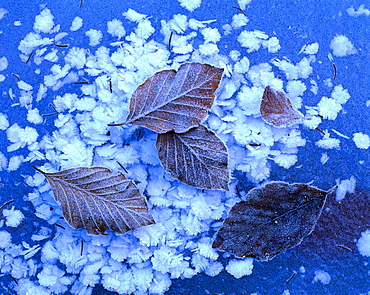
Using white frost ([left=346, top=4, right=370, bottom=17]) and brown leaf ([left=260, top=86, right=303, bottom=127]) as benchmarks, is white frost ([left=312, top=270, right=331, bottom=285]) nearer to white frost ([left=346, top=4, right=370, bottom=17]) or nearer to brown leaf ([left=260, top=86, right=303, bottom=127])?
brown leaf ([left=260, top=86, right=303, bottom=127])

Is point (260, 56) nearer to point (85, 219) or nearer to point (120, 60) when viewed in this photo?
point (120, 60)

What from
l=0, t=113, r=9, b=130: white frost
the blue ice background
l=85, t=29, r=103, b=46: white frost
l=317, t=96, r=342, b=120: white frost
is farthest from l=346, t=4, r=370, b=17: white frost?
l=0, t=113, r=9, b=130: white frost

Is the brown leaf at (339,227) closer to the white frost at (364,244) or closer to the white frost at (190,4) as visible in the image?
the white frost at (364,244)

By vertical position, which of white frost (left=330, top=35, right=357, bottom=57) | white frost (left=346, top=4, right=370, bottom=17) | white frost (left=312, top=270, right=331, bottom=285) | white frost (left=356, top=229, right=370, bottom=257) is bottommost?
white frost (left=312, top=270, right=331, bottom=285)

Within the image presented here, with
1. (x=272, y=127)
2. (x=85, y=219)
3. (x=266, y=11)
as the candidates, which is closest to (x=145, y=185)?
(x=85, y=219)

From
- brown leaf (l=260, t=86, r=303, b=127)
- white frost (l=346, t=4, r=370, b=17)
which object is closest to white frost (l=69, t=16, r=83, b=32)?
brown leaf (l=260, t=86, r=303, b=127)

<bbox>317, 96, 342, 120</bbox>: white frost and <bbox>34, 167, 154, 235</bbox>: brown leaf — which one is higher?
<bbox>317, 96, 342, 120</bbox>: white frost
